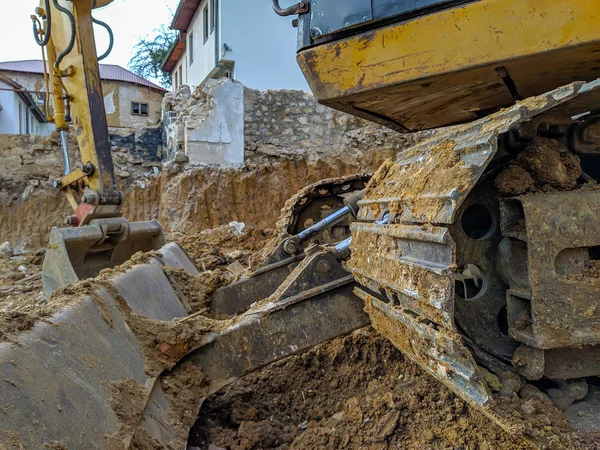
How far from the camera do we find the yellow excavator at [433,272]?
5.28 ft

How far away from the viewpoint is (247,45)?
18.0 m

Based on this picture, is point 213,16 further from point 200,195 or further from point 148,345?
point 148,345

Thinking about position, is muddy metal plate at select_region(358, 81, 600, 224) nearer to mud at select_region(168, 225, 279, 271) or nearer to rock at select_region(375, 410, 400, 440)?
rock at select_region(375, 410, 400, 440)

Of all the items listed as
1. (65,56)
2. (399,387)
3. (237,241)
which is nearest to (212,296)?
(399,387)

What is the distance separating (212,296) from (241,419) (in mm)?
1227

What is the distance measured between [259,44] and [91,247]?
1550cm

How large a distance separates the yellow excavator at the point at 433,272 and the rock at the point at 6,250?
6245 millimetres

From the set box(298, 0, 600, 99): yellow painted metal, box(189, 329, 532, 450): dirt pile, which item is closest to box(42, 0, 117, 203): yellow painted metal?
box(189, 329, 532, 450): dirt pile

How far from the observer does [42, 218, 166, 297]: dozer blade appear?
12.5ft

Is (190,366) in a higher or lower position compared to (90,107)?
lower

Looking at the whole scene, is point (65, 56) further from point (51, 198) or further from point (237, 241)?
point (51, 198)

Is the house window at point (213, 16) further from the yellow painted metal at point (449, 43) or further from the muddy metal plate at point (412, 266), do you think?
the muddy metal plate at point (412, 266)

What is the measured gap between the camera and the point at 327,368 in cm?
299

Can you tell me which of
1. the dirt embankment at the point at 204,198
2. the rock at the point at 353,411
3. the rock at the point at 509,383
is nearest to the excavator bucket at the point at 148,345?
the rock at the point at 353,411
